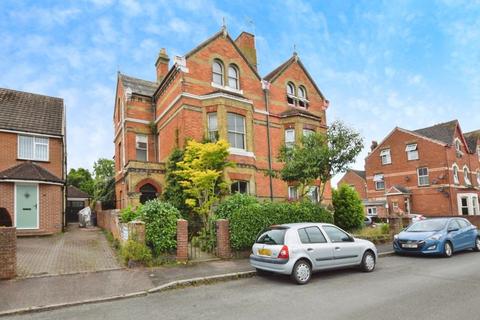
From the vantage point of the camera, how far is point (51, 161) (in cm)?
1862

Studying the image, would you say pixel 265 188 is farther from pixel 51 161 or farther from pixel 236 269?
pixel 51 161

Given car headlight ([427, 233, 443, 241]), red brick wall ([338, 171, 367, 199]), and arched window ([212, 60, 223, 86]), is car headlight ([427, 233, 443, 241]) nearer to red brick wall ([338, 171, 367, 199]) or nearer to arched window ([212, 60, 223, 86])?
arched window ([212, 60, 223, 86])

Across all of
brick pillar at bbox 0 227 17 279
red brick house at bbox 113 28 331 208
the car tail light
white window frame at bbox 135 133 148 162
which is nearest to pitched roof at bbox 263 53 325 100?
red brick house at bbox 113 28 331 208

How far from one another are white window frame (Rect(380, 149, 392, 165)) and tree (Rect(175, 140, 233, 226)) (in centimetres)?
2850

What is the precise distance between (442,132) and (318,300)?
114 ft

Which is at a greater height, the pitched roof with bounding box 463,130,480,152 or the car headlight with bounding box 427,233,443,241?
the pitched roof with bounding box 463,130,480,152

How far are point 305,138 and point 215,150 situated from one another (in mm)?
4414

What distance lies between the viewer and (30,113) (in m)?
19.3

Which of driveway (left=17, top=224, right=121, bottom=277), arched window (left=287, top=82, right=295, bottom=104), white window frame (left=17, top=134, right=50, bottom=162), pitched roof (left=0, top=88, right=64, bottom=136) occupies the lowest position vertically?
driveway (left=17, top=224, right=121, bottom=277)

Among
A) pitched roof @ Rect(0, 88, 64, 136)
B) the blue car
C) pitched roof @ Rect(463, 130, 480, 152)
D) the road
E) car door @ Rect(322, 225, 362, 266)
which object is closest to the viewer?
the road

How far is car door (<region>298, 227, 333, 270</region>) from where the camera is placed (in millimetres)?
Result: 8664

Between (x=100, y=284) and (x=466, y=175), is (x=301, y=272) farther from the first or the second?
(x=466, y=175)

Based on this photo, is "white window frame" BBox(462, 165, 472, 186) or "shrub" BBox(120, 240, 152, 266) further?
"white window frame" BBox(462, 165, 472, 186)

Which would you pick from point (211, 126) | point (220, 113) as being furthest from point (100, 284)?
point (220, 113)
